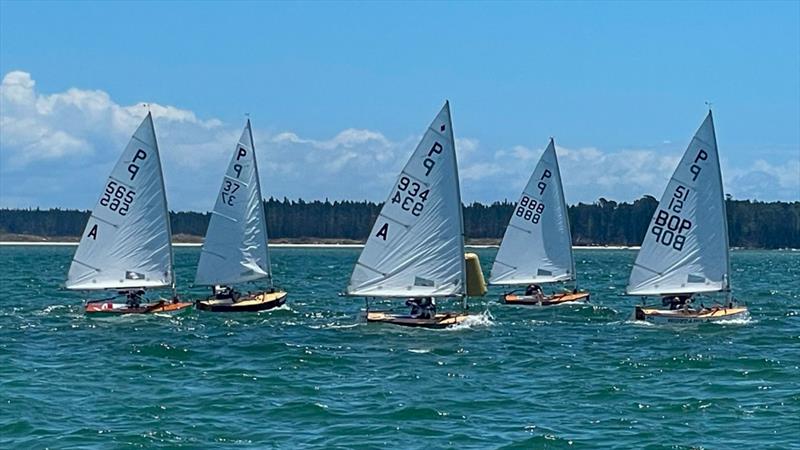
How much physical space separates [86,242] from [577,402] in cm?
2879

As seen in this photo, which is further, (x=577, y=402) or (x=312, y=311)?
(x=312, y=311)

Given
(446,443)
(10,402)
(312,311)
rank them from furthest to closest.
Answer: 1. (312,311)
2. (10,402)
3. (446,443)

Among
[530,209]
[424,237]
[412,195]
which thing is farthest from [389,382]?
[530,209]

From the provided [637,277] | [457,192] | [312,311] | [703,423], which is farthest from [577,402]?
[312,311]

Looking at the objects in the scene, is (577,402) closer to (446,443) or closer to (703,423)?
(703,423)

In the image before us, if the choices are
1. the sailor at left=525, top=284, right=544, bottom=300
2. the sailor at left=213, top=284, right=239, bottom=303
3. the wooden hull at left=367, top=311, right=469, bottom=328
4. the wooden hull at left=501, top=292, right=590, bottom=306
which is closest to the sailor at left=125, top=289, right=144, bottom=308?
the sailor at left=213, top=284, right=239, bottom=303

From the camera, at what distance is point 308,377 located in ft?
123

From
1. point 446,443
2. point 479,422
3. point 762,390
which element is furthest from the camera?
point 762,390

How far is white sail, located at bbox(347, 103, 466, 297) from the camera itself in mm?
48938

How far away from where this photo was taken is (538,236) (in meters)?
66.9

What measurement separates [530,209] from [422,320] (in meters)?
19.8

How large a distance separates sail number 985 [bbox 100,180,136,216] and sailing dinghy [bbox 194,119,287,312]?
423 cm

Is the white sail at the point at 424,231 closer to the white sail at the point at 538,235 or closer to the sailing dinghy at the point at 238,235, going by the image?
the sailing dinghy at the point at 238,235

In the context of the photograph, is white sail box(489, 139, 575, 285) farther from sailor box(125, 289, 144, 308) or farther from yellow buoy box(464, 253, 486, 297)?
sailor box(125, 289, 144, 308)
